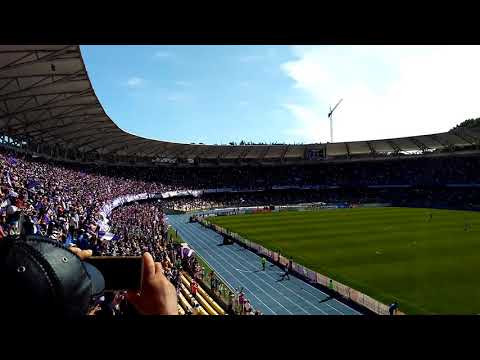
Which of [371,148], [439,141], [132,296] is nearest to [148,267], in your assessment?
[132,296]

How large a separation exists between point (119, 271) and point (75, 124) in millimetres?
41964

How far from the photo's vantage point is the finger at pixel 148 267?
1555 millimetres

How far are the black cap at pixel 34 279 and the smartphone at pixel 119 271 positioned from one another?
0.37 m

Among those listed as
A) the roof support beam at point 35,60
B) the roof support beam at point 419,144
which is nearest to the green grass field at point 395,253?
the roof support beam at point 35,60

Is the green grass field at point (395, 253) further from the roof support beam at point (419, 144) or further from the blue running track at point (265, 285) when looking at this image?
the roof support beam at point (419, 144)

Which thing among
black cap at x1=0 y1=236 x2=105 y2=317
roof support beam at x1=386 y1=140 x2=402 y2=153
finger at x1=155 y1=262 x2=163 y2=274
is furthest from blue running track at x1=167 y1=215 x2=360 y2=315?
roof support beam at x1=386 y1=140 x2=402 y2=153

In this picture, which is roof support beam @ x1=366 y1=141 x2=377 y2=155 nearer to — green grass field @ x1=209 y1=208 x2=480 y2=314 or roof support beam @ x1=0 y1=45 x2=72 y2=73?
green grass field @ x1=209 y1=208 x2=480 y2=314

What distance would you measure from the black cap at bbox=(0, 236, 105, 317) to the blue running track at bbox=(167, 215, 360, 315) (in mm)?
15635
